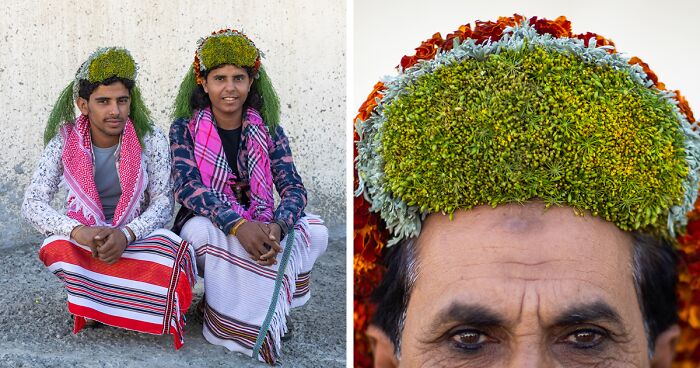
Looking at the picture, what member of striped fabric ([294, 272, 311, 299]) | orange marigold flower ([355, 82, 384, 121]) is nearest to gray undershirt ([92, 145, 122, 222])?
striped fabric ([294, 272, 311, 299])

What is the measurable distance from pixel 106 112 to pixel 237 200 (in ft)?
2.37

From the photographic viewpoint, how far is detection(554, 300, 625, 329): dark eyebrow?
208 cm

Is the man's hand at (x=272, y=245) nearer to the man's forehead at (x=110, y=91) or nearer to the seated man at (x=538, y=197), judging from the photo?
the man's forehead at (x=110, y=91)

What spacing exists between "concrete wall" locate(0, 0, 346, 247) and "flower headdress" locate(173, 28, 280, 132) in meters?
0.21

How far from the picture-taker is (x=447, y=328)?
2.15 metres

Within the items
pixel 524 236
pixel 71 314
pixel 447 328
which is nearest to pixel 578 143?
pixel 524 236

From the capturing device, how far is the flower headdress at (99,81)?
13.0 ft

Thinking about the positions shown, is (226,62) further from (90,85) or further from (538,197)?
(538,197)

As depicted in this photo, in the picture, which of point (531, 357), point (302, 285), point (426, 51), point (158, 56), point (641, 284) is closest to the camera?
point (531, 357)

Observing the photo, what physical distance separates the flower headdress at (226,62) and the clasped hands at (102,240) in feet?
2.03

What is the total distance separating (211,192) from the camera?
3773 millimetres

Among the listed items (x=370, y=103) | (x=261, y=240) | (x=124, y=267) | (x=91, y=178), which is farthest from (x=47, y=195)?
(x=370, y=103)

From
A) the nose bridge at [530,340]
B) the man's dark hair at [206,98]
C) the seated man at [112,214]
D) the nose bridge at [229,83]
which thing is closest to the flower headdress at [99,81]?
the seated man at [112,214]

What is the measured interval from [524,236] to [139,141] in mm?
2299
